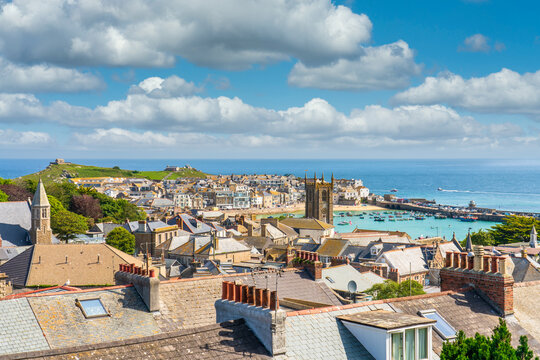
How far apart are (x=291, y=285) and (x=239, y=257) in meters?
37.7

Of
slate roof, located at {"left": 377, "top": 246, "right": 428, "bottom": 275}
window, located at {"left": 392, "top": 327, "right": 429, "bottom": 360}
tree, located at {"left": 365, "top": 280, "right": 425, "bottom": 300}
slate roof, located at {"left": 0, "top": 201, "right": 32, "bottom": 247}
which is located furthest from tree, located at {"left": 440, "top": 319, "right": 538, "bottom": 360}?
slate roof, located at {"left": 0, "top": 201, "right": 32, "bottom": 247}

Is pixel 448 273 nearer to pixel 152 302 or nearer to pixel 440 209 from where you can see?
pixel 152 302

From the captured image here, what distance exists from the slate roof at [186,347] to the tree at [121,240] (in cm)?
5232

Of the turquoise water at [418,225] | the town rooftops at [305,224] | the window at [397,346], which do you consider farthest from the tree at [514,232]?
the window at [397,346]

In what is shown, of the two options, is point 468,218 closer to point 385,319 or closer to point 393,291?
point 393,291

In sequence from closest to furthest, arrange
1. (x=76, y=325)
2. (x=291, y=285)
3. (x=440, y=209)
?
(x=76, y=325), (x=291, y=285), (x=440, y=209)

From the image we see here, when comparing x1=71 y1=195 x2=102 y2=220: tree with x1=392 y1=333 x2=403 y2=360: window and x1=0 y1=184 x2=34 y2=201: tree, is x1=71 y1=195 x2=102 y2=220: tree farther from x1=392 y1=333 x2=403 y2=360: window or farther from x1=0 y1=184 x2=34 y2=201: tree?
x1=392 y1=333 x2=403 y2=360: window

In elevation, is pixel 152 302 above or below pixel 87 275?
above

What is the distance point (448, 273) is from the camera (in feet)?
48.2

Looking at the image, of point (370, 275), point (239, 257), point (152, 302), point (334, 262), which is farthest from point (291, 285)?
point (239, 257)

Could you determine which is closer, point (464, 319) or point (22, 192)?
point (464, 319)

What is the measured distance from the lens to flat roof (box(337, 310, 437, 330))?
10295 mm

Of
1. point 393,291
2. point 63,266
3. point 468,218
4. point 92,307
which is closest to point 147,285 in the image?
point 92,307

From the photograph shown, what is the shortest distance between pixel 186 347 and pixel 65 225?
59.6 metres
